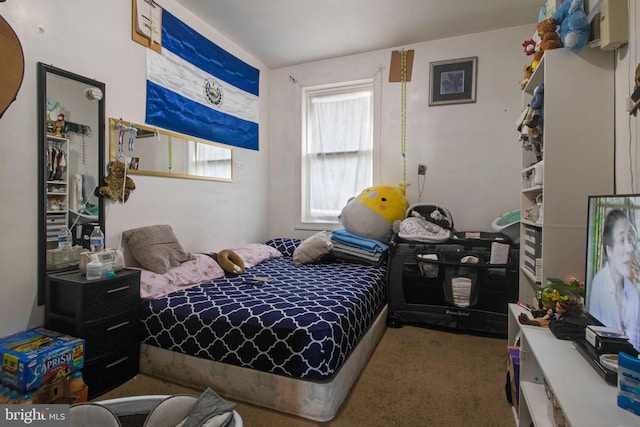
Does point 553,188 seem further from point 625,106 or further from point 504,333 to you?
point 504,333

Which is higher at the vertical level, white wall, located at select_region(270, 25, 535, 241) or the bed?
white wall, located at select_region(270, 25, 535, 241)

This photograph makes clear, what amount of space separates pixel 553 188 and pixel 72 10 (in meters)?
2.86

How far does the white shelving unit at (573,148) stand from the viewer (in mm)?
1514

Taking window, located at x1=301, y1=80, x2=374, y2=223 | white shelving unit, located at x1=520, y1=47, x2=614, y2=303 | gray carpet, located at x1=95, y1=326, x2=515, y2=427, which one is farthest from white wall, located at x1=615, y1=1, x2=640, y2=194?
window, located at x1=301, y1=80, x2=374, y2=223

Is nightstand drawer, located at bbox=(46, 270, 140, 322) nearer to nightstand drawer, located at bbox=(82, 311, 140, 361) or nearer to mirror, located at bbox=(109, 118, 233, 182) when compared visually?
nightstand drawer, located at bbox=(82, 311, 140, 361)

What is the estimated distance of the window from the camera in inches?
138

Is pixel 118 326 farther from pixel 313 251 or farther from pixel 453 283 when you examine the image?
pixel 453 283

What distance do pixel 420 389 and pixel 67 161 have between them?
239cm

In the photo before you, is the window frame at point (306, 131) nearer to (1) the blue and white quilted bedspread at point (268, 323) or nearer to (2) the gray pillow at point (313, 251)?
(2) the gray pillow at point (313, 251)

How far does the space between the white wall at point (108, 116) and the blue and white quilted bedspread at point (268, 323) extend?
24.3 inches

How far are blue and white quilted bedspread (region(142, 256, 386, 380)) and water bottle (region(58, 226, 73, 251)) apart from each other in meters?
0.54

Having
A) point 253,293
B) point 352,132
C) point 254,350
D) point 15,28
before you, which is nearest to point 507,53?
point 352,132

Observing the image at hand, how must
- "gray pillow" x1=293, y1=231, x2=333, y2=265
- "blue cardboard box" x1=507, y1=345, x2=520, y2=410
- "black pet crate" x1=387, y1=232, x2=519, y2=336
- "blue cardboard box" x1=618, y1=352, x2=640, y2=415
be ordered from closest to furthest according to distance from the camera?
"blue cardboard box" x1=618, y1=352, x2=640, y2=415 → "blue cardboard box" x1=507, y1=345, x2=520, y2=410 → "black pet crate" x1=387, y1=232, x2=519, y2=336 → "gray pillow" x1=293, y1=231, x2=333, y2=265

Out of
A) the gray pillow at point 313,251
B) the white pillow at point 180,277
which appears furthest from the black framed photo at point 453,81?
the white pillow at point 180,277
